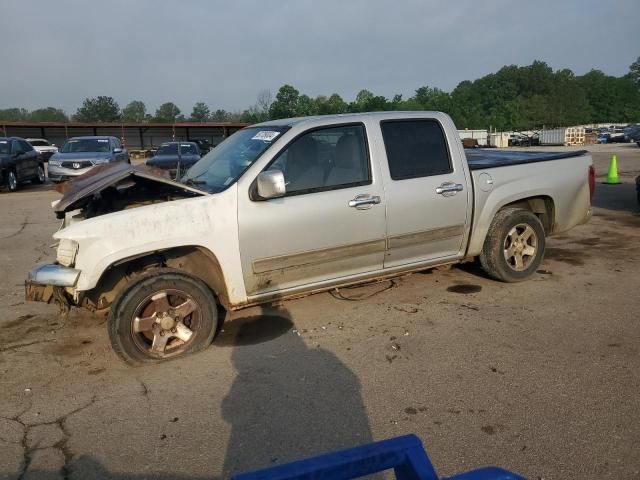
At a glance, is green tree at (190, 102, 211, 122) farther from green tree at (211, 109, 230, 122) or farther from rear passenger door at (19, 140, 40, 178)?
rear passenger door at (19, 140, 40, 178)

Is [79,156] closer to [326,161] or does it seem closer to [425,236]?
[326,161]

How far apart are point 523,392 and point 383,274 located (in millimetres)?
1769

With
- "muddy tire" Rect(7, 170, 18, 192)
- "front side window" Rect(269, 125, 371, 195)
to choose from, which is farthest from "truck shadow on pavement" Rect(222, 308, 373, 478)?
"muddy tire" Rect(7, 170, 18, 192)

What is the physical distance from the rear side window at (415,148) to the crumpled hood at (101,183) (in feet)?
5.75

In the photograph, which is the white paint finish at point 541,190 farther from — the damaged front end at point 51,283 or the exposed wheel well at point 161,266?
the damaged front end at point 51,283

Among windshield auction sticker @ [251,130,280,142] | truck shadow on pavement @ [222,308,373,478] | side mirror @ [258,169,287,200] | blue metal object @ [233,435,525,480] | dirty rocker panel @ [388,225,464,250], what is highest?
windshield auction sticker @ [251,130,280,142]

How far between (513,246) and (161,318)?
3.68m

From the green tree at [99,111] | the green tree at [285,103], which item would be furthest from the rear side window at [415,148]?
the green tree at [99,111]

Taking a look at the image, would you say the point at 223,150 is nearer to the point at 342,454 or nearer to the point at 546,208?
the point at 546,208

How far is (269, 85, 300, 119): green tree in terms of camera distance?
2579 inches

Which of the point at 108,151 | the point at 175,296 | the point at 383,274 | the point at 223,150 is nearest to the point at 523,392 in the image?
the point at 383,274

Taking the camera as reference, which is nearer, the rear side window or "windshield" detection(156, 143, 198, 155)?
the rear side window

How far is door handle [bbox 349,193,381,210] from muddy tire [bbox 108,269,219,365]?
1.43m

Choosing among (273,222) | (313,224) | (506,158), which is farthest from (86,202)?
(506,158)
